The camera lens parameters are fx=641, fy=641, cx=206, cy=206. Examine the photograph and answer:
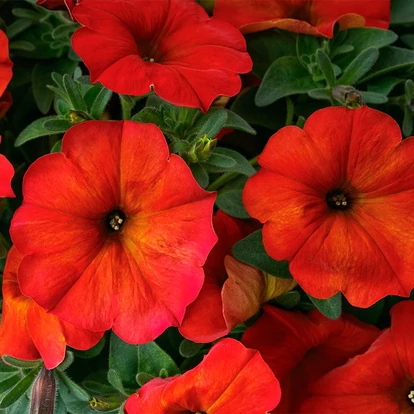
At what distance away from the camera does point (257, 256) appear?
804 mm

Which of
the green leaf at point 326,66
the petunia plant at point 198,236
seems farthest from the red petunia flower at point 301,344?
the green leaf at point 326,66

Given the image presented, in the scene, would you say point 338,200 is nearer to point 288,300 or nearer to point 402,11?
point 288,300

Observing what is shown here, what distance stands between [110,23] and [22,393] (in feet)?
1.52

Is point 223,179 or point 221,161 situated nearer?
point 221,161

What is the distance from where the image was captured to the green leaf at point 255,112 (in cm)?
98

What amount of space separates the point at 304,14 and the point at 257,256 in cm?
42

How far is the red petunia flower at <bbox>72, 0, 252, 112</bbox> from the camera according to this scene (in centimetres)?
72

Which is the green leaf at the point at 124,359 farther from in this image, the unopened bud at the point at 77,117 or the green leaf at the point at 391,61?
A: the green leaf at the point at 391,61

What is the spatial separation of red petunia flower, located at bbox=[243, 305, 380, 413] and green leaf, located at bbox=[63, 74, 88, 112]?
1.15 ft

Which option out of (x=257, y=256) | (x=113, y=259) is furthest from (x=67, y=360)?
(x=257, y=256)

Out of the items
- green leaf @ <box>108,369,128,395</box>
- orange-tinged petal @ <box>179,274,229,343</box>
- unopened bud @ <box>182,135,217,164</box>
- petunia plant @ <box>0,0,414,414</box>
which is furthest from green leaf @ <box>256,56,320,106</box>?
green leaf @ <box>108,369,128,395</box>

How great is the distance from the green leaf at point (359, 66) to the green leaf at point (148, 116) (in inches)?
11.3

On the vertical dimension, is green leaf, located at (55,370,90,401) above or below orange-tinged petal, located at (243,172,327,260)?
below

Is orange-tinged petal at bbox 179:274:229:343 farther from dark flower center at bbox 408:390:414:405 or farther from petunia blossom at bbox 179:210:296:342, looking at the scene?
dark flower center at bbox 408:390:414:405
